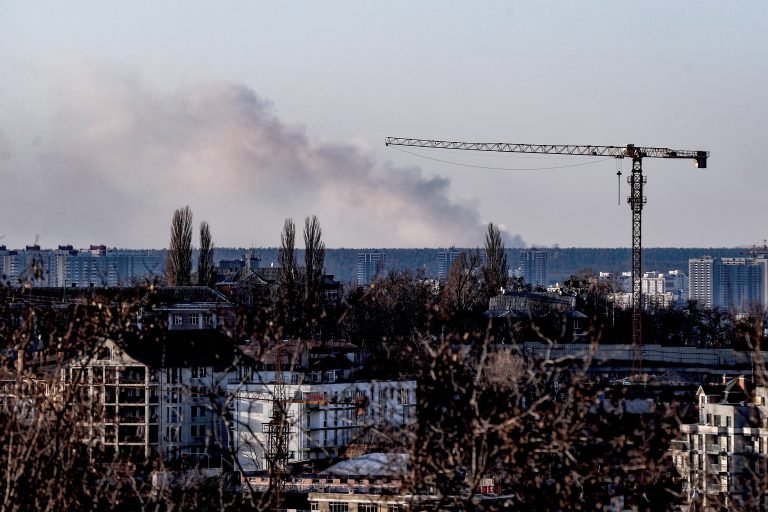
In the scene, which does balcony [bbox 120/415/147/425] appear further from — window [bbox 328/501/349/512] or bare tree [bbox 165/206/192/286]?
bare tree [bbox 165/206/192/286]

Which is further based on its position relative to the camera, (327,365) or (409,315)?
(409,315)

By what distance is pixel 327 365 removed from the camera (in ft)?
101

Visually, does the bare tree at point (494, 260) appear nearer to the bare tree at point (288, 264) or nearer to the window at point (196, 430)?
the bare tree at point (288, 264)

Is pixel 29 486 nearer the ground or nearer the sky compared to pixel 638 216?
nearer the ground

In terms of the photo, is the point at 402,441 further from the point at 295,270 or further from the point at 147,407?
the point at 295,270

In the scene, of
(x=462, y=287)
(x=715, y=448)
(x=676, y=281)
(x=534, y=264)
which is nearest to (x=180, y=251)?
(x=462, y=287)

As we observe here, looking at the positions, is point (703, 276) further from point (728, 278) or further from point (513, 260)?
point (513, 260)

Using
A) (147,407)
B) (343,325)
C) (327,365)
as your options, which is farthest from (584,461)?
(343,325)

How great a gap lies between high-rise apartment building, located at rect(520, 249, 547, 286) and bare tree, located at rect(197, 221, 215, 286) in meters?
105

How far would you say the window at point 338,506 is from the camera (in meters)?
18.6

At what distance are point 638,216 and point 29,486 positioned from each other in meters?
42.6

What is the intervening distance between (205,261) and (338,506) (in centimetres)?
3119

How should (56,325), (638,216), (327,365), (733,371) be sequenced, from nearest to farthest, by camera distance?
(56,325)
(327,365)
(733,371)
(638,216)

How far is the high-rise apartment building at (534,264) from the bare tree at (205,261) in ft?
345
